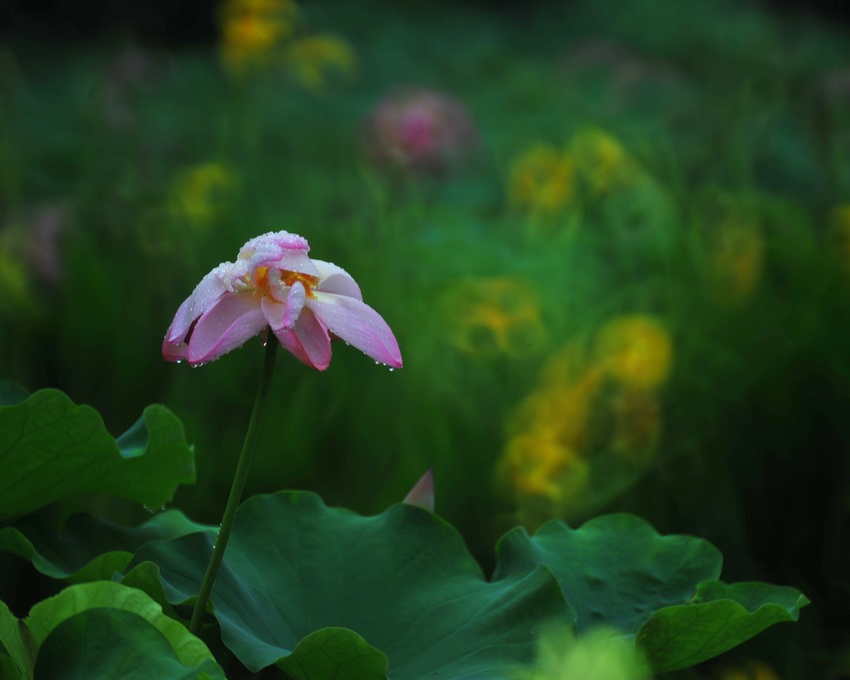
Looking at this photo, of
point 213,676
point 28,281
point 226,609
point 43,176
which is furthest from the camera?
point 43,176

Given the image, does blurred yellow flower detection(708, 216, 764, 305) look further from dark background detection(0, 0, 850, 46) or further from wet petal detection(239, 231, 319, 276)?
dark background detection(0, 0, 850, 46)

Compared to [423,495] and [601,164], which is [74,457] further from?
[601,164]

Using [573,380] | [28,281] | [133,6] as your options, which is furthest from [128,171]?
[133,6]

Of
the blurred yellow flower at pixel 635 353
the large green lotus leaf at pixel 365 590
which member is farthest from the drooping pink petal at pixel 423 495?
the blurred yellow flower at pixel 635 353

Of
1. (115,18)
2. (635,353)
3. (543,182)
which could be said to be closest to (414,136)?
(543,182)

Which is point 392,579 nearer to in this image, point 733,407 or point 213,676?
point 213,676

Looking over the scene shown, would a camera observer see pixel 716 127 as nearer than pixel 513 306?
No

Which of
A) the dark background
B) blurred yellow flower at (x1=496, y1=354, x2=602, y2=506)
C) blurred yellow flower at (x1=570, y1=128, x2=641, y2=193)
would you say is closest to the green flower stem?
blurred yellow flower at (x1=496, y1=354, x2=602, y2=506)
